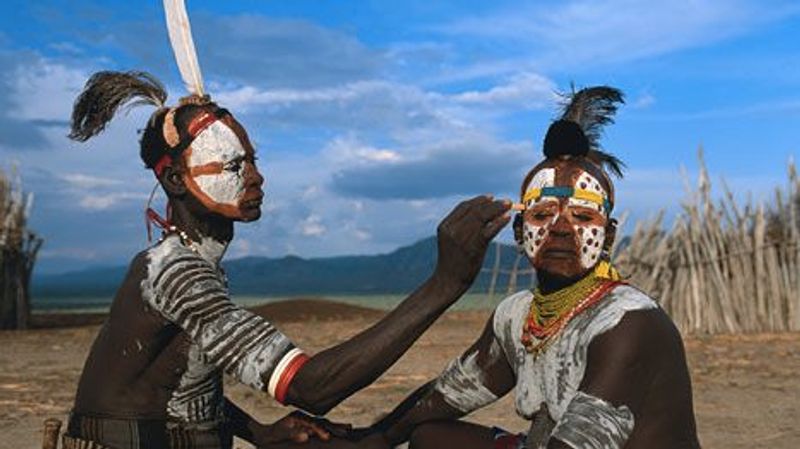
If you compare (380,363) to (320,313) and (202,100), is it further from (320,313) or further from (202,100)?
(320,313)

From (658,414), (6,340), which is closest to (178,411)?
(658,414)

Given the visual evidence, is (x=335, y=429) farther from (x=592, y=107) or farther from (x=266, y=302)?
(x=266, y=302)

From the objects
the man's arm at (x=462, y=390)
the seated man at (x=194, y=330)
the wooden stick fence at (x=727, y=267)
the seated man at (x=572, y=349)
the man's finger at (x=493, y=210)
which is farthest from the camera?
the wooden stick fence at (x=727, y=267)

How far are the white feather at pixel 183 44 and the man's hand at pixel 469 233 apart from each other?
1323mm

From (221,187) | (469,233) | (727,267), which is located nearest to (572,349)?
(469,233)

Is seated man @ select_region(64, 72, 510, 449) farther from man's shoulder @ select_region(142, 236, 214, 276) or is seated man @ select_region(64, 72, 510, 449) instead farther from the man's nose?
the man's nose

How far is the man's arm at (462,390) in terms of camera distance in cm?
396

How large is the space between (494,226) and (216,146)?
1.19 meters

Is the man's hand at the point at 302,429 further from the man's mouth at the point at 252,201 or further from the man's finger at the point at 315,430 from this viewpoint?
the man's mouth at the point at 252,201

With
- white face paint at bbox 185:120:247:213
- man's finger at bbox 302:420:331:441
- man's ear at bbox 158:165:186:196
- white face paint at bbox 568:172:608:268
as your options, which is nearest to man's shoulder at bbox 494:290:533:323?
white face paint at bbox 568:172:608:268

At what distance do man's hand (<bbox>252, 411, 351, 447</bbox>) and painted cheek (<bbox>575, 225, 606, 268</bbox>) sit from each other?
104cm

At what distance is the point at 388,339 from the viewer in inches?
125

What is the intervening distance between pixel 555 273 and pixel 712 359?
381 inches

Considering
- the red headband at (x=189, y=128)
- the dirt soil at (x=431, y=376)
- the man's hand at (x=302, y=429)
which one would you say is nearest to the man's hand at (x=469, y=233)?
the man's hand at (x=302, y=429)
